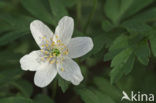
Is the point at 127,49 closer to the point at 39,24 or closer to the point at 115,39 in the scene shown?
the point at 115,39

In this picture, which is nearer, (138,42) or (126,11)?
(138,42)

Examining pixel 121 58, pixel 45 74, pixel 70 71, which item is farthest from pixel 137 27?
pixel 45 74

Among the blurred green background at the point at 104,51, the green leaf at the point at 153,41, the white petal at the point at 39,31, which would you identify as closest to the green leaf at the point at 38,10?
the blurred green background at the point at 104,51

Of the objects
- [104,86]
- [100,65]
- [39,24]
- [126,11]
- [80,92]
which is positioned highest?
[39,24]

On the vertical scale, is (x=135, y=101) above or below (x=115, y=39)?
below

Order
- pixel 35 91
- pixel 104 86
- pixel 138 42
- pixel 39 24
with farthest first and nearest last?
pixel 35 91 → pixel 104 86 → pixel 138 42 → pixel 39 24

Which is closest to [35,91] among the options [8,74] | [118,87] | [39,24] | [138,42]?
[8,74]

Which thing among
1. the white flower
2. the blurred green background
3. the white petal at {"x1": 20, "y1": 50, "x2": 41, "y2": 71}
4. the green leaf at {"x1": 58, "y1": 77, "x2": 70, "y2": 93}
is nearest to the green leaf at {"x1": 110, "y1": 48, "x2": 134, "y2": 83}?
the blurred green background
